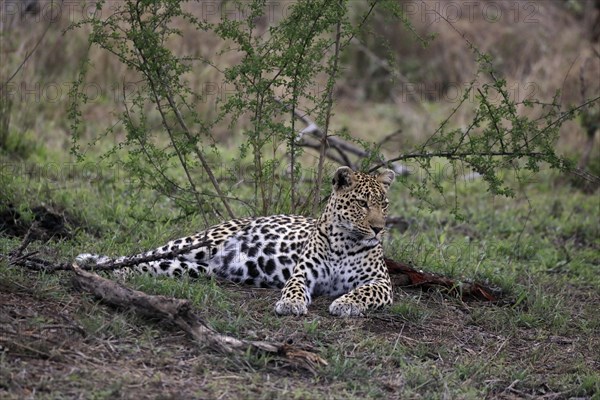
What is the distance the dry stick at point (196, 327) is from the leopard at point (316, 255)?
1037mm

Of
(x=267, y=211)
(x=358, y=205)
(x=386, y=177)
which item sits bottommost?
(x=267, y=211)

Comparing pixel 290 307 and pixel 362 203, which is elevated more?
pixel 362 203

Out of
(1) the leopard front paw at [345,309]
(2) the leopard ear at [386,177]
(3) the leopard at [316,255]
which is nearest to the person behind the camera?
(1) the leopard front paw at [345,309]

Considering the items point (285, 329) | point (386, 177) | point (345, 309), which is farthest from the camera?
point (386, 177)

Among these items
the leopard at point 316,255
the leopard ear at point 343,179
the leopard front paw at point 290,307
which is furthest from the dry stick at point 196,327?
the leopard ear at point 343,179

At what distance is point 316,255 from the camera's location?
827 cm

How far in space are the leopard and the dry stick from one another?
104 centimetres

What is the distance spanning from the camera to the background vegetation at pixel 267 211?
623 centimetres

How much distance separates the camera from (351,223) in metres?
8.12

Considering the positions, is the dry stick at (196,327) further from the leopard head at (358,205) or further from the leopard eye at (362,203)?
the leopard eye at (362,203)

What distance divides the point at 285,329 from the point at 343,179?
1.75 metres

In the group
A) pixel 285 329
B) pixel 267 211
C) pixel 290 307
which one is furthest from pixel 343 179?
pixel 285 329

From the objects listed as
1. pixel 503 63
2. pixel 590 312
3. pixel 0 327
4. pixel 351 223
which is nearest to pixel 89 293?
pixel 0 327

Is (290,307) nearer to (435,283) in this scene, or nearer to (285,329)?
(285,329)
